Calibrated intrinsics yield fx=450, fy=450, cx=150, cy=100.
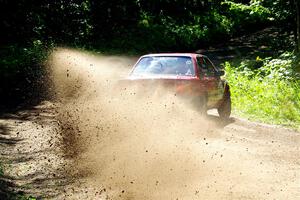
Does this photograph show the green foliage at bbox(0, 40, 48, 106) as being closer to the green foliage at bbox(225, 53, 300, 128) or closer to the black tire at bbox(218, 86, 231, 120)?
the black tire at bbox(218, 86, 231, 120)

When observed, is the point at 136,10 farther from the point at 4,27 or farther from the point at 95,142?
the point at 95,142

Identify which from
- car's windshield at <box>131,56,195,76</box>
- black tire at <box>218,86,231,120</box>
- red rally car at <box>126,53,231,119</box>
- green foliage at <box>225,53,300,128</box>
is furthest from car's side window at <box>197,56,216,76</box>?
green foliage at <box>225,53,300,128</box>

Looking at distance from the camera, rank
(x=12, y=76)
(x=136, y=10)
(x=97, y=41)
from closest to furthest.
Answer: (x=12, y=76) < (x=97, y=41) < (x=136, y=10)

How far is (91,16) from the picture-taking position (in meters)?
27.8

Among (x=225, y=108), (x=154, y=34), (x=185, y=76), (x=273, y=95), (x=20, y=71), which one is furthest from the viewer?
(x=154, y=34)

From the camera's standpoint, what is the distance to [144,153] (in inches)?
307

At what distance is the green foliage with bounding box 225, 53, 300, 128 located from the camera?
1249cm

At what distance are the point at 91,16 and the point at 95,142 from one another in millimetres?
20299

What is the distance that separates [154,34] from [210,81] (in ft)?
59.3

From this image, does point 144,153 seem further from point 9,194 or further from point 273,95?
point 273,95

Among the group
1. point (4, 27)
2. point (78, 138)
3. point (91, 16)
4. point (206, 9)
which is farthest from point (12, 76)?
point (206, 9)

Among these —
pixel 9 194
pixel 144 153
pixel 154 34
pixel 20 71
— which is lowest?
pixel 144 153

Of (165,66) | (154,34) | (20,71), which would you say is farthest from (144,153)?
(154,34)

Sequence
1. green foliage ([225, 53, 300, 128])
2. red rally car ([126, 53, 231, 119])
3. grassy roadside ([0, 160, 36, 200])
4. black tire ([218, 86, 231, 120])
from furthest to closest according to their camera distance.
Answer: green foliage ([225, 53, 300, 128]), black tire ([218, 86, 231, 120]), red rally car ([126, 53, 231, 119]), grassy roadside ([0, 160, 36, 200])
